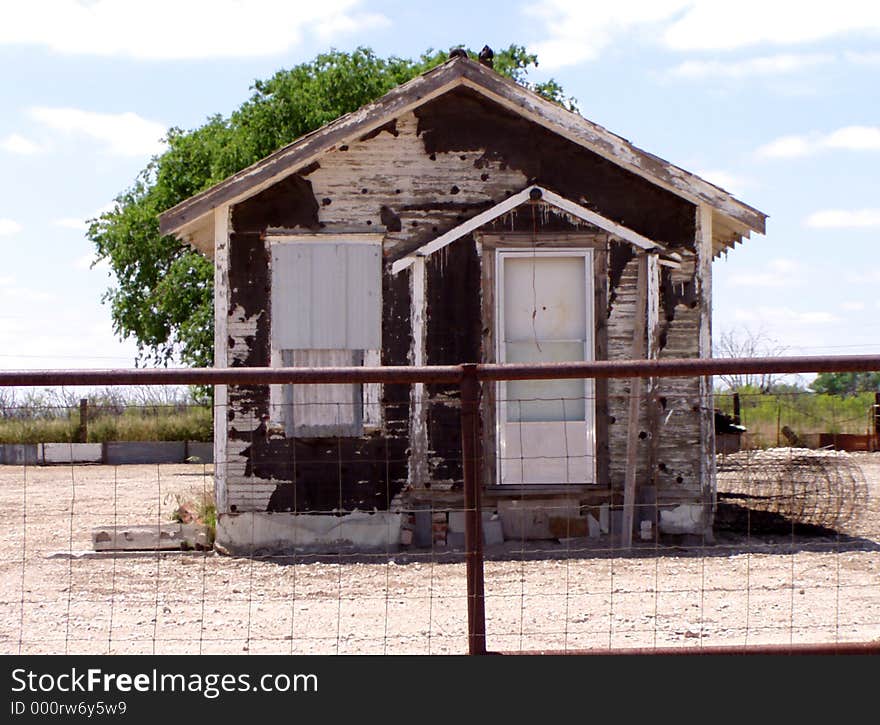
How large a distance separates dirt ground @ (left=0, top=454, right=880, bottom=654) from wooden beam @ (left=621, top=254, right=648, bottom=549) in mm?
407

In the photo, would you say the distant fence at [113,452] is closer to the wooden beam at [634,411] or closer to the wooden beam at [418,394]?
the wooden beam at [418,394]

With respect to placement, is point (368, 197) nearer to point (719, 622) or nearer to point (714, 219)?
point (714, 219)

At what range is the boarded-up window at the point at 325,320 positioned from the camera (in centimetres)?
1171

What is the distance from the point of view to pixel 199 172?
95.9 feet

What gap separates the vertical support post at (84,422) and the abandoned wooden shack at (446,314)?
17714mm

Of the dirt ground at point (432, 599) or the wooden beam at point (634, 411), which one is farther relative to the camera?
the wooden beam at point (634, 411)

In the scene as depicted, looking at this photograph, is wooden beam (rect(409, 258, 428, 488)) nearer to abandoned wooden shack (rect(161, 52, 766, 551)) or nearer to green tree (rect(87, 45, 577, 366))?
abandoned wooden shack (rect(161, 52, 766, 551))

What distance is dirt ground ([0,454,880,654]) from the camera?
742cm

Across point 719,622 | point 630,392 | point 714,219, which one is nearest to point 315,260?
point 630,392

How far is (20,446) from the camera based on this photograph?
27.5m

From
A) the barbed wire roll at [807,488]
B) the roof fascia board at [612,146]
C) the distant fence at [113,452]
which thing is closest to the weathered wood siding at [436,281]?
the roof fascia board at [612,146]

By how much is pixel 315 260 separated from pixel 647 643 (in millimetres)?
5875

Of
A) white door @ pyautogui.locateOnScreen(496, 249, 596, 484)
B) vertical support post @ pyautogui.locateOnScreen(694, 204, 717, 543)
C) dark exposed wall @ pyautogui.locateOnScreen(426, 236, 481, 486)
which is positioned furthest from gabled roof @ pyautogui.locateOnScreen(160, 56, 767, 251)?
dark exposed wall @ pyautogui.locateOnScreen(426, 236, 481, 486)

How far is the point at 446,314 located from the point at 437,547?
231 cm
